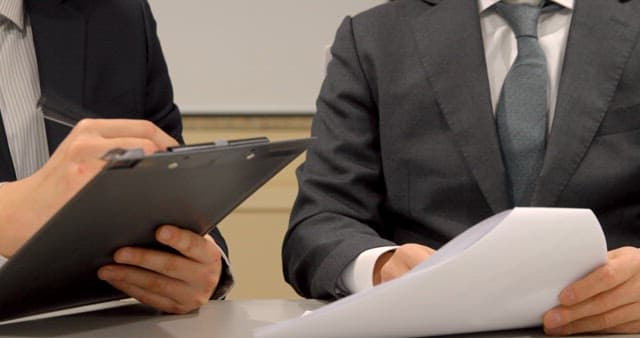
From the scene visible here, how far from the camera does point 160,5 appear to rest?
9.48ft

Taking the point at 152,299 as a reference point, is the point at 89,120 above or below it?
above

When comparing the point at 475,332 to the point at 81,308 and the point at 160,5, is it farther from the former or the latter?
the point at 160,5

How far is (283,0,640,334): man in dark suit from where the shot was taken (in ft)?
4.50

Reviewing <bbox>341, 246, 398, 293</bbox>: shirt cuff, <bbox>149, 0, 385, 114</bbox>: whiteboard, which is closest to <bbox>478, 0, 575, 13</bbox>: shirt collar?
<bbox>341, 246, 398, 293</bbox>: shirt cuff

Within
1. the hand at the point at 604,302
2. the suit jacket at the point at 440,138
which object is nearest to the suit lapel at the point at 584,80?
the suit jacket at the point at 440,138

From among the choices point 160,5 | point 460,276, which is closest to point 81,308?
point 460,276

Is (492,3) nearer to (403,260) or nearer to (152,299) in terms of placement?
(403,260)

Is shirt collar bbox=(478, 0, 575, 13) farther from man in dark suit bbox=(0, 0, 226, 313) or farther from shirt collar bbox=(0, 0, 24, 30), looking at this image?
shirt collar bbox=(0, 0, 24, 30)

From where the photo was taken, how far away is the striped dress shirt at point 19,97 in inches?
53.5

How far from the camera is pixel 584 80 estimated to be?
1.40 meters

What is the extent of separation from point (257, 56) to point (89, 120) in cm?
203

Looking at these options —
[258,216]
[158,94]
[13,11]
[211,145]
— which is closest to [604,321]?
[211,145]

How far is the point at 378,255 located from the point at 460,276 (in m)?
0.35

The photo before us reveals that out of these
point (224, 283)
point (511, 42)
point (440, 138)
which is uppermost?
point (511, 42)
